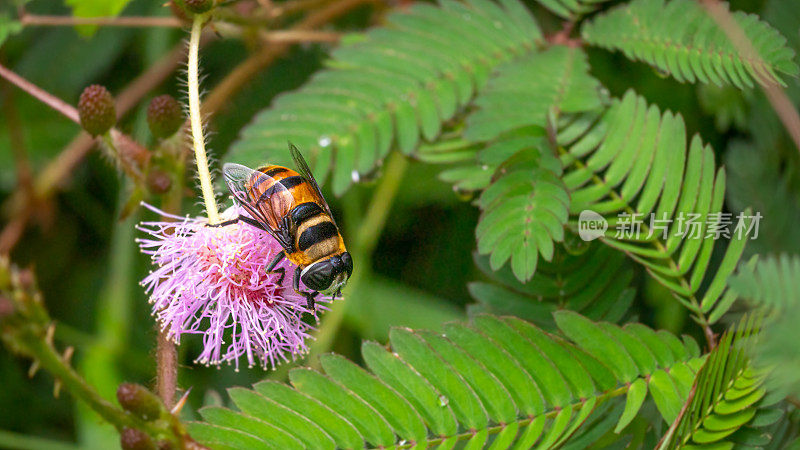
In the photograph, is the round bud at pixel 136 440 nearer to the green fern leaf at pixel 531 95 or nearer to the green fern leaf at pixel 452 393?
the green fern leaf at pixel 452 393

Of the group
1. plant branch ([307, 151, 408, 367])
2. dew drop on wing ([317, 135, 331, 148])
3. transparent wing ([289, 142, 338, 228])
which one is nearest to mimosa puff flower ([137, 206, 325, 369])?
transparent wing ([289, 142, 338, 228])

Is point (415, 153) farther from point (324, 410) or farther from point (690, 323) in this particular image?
point (690, 323)

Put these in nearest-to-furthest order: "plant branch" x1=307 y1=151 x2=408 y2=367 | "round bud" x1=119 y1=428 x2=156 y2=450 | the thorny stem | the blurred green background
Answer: "round bud" x1=119 y1=428 x2=156 y2=450 < the thorny stem < the blurred green background < "plant branch" x1=307 y1=151 x2=408 y2=367

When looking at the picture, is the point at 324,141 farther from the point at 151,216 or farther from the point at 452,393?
the point at 452,393

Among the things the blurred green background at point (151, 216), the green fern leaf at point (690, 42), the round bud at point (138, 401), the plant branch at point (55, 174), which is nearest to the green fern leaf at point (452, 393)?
the round bud at point (138, 401)

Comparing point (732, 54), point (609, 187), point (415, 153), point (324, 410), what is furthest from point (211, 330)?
point (732, 54)

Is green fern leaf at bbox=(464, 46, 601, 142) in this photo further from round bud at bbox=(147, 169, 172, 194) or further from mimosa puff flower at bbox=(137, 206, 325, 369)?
round bud at bbox=(147, 169, 172, 194)

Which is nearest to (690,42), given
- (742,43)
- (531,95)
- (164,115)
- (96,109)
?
(742,43)
